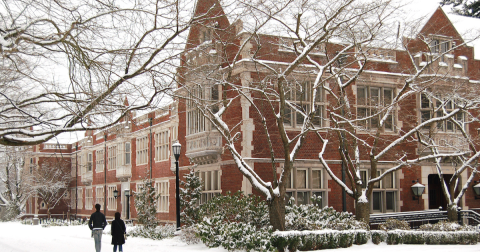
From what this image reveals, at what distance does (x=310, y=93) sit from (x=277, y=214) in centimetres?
648

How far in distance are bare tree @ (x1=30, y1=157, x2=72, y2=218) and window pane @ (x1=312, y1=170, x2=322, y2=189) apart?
29835 mm

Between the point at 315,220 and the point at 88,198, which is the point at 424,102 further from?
the point at 88,198

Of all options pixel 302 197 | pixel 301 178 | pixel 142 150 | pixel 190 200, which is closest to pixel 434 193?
pixel 302 197

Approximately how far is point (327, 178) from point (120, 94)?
38.8 feet

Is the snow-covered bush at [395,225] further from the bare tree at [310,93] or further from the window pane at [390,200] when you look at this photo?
the window pane at [390,200]

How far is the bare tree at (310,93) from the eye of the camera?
49.5 ft

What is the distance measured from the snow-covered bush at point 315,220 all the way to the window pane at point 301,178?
286 cm

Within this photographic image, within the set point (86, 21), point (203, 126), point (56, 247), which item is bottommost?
point (56, 247)

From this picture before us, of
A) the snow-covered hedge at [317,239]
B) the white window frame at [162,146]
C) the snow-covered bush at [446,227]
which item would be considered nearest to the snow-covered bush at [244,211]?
the snow-covered hedge at [317,239]

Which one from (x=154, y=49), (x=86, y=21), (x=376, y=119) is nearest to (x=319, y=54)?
(x=376, y=119)

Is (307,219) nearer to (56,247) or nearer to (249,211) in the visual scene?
(249,211)

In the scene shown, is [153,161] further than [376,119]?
Yes

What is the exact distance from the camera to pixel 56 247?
691 inches

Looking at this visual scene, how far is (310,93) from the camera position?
19.9 m
